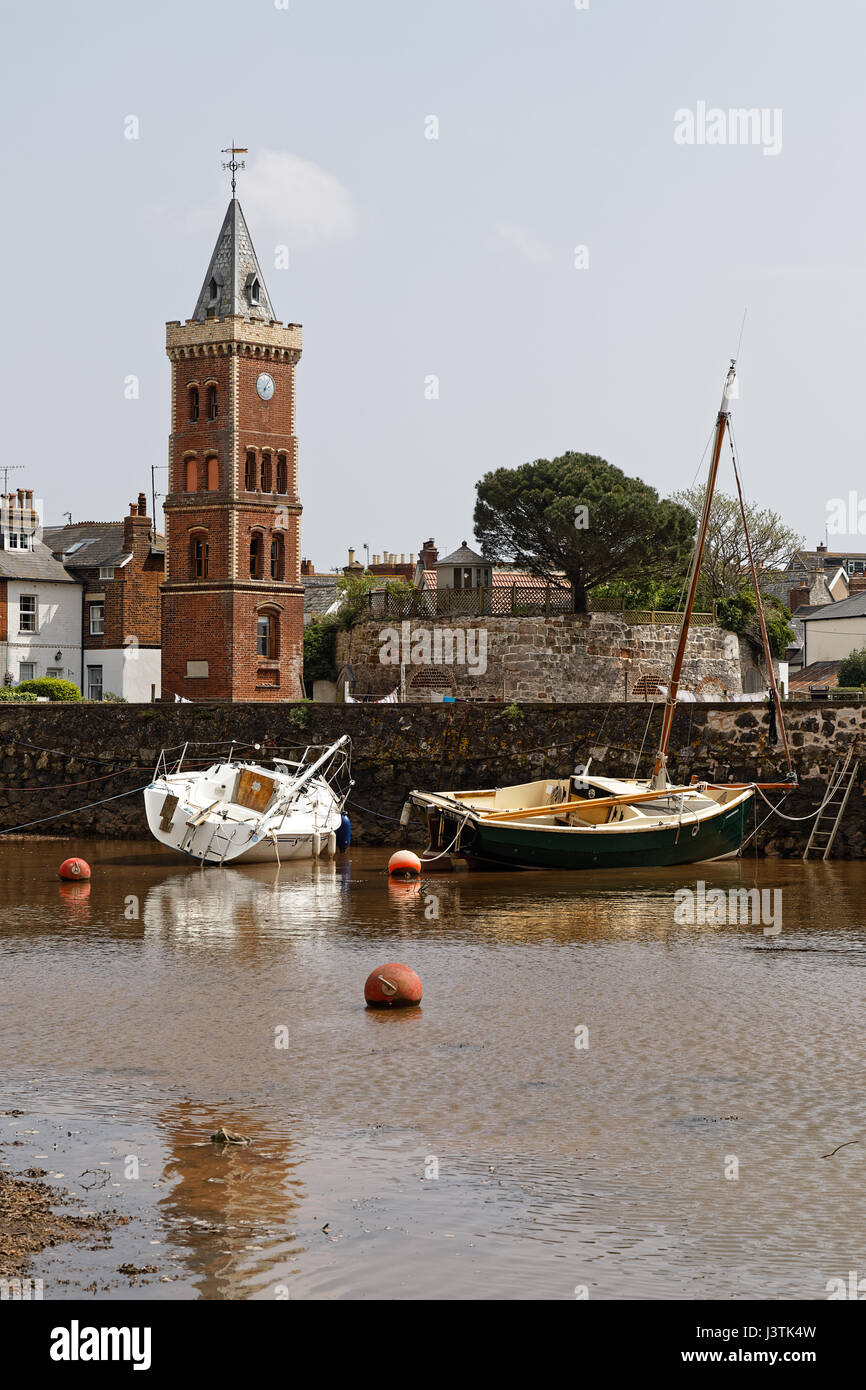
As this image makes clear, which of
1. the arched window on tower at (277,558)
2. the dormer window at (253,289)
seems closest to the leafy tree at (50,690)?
the arched window on tower at (277,558)

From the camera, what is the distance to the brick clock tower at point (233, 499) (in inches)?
2169

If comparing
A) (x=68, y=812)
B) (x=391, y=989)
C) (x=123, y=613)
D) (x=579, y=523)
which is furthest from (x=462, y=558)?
(x=391, y=989)

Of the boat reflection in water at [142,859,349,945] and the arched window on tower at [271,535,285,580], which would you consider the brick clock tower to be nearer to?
the arched window on tower at [271,535,285,580]

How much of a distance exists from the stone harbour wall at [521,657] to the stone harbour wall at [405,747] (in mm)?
20208

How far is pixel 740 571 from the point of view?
70.6m

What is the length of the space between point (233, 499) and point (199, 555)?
2.64m

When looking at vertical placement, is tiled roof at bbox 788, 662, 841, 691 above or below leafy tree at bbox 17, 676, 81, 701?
above

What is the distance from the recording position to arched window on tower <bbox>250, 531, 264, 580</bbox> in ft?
184

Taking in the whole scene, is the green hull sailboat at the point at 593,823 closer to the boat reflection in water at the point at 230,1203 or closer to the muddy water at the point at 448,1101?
the muddy water at the point at 448,1101

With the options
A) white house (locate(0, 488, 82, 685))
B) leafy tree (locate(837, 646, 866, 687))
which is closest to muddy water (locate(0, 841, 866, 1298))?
white house (locate(0, 488, 82, 685))

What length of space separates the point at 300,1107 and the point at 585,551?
1853 inches

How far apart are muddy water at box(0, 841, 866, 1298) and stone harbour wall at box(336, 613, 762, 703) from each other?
32.1 m

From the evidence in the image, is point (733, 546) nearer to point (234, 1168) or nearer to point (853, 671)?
point (853, 671)
